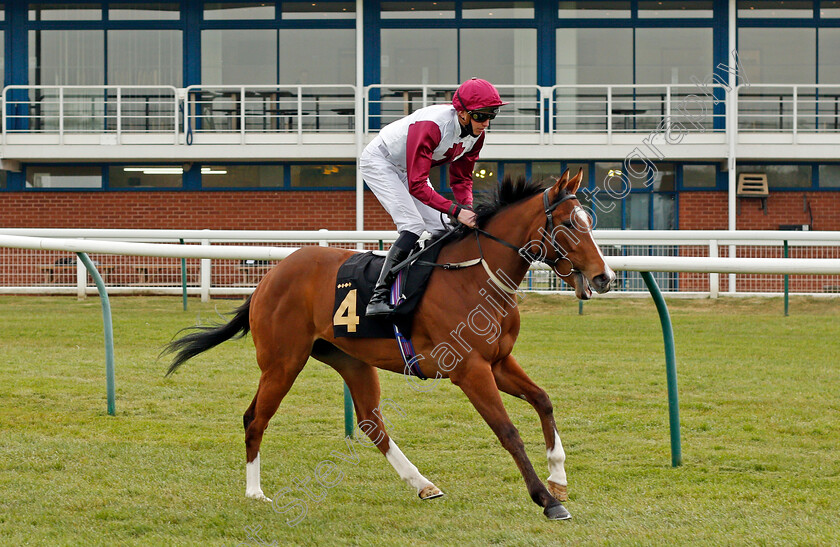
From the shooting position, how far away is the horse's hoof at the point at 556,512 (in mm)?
3688

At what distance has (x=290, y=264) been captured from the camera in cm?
458

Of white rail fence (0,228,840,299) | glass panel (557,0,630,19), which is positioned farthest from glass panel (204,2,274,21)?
white rail fence (0,228,840,299)

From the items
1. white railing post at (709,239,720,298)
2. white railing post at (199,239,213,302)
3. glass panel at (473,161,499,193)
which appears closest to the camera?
white railing post at (199,239,213,302)

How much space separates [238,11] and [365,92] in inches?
123

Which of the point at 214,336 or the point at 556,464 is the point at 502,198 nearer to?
the point at 556,464

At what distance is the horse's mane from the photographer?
4.17m

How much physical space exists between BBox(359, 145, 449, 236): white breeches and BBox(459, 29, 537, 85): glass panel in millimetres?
13573

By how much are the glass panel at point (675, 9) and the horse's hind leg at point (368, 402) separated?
14695mm

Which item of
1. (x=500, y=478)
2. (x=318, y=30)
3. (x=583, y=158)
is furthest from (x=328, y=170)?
(x=500, y=478)

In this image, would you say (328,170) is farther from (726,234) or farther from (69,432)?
(69,432)

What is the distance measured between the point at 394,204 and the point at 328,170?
13066 mm

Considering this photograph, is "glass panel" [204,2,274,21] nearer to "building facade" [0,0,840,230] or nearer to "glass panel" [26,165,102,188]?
"building facade" [0,0,840,230]

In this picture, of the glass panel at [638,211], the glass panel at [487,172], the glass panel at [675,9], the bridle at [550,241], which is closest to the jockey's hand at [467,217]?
the bridle at [550,241]

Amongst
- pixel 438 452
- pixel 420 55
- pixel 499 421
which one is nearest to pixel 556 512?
pixel 499 421
